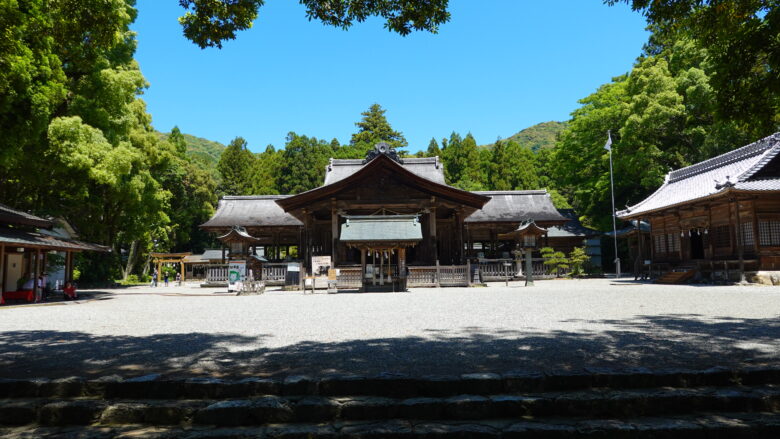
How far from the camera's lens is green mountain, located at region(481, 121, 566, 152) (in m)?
113

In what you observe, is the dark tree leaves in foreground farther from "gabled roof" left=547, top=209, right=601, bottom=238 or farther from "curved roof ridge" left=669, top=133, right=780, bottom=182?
"gabled roof" left=547, top=209, right=601, bottom=238

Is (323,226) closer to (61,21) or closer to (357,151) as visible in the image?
(61,21)

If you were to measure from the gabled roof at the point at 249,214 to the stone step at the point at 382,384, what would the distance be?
27.7 metres

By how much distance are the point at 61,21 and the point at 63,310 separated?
312 inches

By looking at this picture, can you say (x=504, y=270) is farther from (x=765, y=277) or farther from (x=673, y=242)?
(x=765, y=277)

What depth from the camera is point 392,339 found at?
6.58 meters

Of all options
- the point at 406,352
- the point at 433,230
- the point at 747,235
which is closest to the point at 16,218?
the point at 406,352

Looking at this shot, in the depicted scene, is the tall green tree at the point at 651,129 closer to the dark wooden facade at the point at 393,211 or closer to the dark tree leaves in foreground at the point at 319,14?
the dark wooden facade at the point at 393,211

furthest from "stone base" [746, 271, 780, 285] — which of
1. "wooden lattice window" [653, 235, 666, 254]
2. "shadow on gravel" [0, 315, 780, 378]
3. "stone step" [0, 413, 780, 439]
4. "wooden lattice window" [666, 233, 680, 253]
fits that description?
"stone step" [0, 413, 780, 439]

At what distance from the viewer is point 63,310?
39.9ft

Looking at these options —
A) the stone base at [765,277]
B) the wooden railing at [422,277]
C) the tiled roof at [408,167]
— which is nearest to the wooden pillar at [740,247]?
the stone base at [765,277]

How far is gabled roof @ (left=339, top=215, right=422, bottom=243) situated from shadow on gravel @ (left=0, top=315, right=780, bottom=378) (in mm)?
11282

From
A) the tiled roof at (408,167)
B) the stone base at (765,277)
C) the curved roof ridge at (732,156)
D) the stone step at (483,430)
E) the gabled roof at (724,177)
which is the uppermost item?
the tiled roof at (408,167)

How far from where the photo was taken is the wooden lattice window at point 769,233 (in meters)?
17.7
